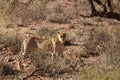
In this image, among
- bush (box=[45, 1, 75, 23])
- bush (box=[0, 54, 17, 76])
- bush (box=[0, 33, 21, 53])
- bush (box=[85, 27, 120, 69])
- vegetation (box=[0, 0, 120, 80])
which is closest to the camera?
vegetation (box=[0, 0, 120, 80])

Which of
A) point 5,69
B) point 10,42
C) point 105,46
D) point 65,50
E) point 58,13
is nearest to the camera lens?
point 5,69

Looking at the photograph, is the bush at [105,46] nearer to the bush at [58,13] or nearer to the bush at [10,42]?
the bush at [10,42]

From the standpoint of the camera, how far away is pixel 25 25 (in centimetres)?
1623

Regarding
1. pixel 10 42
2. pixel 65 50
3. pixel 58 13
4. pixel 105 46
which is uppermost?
pixel 105 46

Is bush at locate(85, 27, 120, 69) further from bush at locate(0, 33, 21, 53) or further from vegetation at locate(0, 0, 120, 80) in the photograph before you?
bush at locate(0, 33, 21, 53)

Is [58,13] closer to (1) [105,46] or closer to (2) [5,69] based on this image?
(1) [105,46]

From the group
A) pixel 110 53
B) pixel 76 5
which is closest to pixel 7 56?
pixel 110 53

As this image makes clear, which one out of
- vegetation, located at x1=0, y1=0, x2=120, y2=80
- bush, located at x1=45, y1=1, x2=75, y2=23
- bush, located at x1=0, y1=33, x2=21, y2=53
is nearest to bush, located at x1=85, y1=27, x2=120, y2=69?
vegetation, located at x1=0, y1=0, x2=120, y2=80

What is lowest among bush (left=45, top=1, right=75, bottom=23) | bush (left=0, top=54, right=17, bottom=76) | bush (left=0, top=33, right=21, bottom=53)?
bush (left=45, top=1, right=75, bottom=23)

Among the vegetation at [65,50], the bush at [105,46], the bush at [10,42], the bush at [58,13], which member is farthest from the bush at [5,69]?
the bush at [58,13]

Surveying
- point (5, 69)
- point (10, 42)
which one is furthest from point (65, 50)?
point (5, 69)

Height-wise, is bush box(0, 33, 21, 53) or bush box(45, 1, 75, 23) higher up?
bush box(0, 33, 21, 53)

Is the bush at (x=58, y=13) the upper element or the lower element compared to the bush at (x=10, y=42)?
lower

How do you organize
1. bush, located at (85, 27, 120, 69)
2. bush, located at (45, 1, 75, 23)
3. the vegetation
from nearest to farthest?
the vegetation < bush, located at (85, 27, 120, 69) < bush, located at (45, 1, 75, 23)
